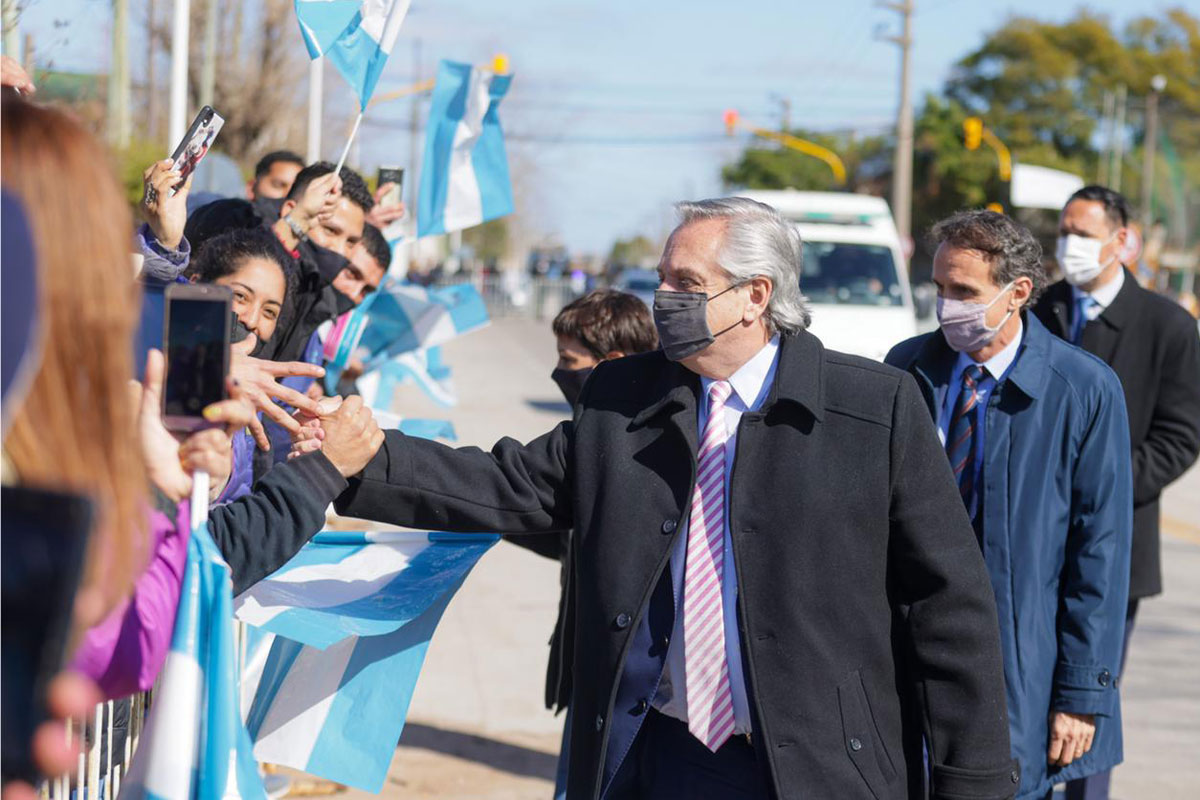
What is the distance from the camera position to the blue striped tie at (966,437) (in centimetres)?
382

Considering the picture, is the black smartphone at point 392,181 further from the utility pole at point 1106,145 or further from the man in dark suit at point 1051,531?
the utility pole at point 1106,145

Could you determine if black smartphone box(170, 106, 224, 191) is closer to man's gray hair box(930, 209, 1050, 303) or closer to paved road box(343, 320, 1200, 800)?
man's gray hair box(930, 209, 1050, 303)

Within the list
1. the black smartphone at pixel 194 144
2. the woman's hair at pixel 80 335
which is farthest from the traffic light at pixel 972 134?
the woman's hair at pixel 80 335

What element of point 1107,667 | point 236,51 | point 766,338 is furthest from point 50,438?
point 236,51

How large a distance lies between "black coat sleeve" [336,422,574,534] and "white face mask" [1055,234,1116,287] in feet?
8.91

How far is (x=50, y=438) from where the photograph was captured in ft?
4.83

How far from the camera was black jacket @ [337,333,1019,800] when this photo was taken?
2920 mm

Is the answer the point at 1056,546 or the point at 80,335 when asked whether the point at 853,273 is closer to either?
the point at 1056,546

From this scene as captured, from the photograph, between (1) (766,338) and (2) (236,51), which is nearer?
(1) (766,338)

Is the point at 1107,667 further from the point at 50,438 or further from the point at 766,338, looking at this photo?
the point at 50,438

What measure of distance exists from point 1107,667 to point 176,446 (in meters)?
2.61

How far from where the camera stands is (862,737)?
116 inches

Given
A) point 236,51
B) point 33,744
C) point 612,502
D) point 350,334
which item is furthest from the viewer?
point 236,51

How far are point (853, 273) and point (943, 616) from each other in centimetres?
1110
